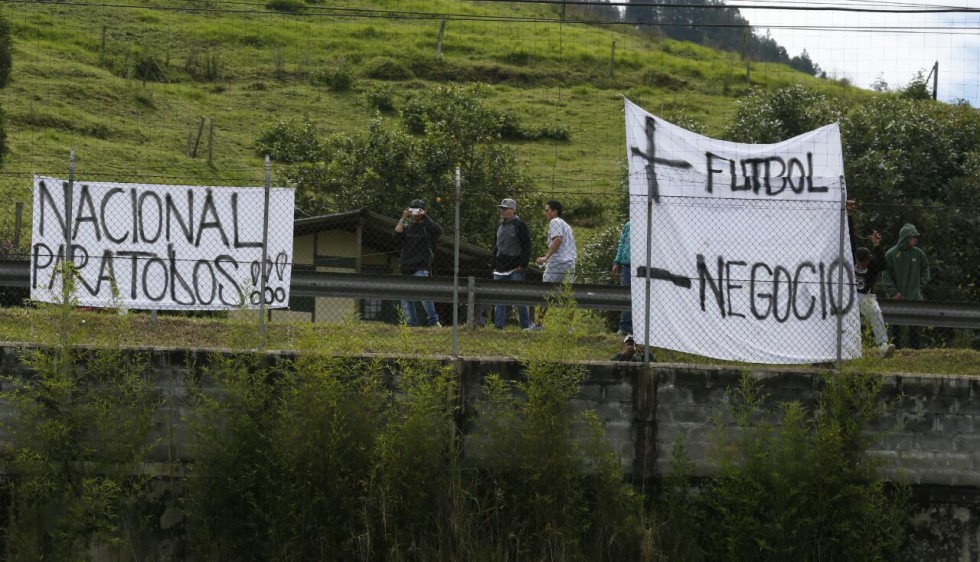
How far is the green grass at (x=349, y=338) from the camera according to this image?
11.3 meters

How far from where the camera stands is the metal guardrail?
1280 cm

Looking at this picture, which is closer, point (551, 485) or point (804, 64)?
point (551, 485)

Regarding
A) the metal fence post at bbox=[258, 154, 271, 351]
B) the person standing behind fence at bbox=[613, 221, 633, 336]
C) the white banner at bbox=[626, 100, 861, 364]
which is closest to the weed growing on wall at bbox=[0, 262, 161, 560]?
the metal fence post at bbox=[258, 154, 271, 351]

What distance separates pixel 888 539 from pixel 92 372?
282 inches

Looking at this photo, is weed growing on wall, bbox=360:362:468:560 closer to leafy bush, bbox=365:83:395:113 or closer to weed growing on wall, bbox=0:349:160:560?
weed growing on wall, bbox=0:349:160:560

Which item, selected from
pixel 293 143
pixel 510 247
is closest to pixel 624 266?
pixel 510 247

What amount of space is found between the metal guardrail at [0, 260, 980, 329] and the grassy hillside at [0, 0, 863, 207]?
62.2ft

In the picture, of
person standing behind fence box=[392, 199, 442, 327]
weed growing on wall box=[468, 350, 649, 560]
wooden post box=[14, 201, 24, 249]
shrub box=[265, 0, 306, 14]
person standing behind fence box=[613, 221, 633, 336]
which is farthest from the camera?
shrub box=[265, 0, 306, 14]

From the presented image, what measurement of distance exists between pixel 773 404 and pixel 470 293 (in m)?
3.18

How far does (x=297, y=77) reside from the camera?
48000mm

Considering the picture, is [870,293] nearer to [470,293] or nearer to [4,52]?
[470,293]

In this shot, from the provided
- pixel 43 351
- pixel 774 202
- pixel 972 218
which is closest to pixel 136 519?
pixel 43 351

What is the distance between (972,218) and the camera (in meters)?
20.0

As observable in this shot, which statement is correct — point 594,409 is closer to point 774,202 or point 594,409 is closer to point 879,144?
point 774,202
